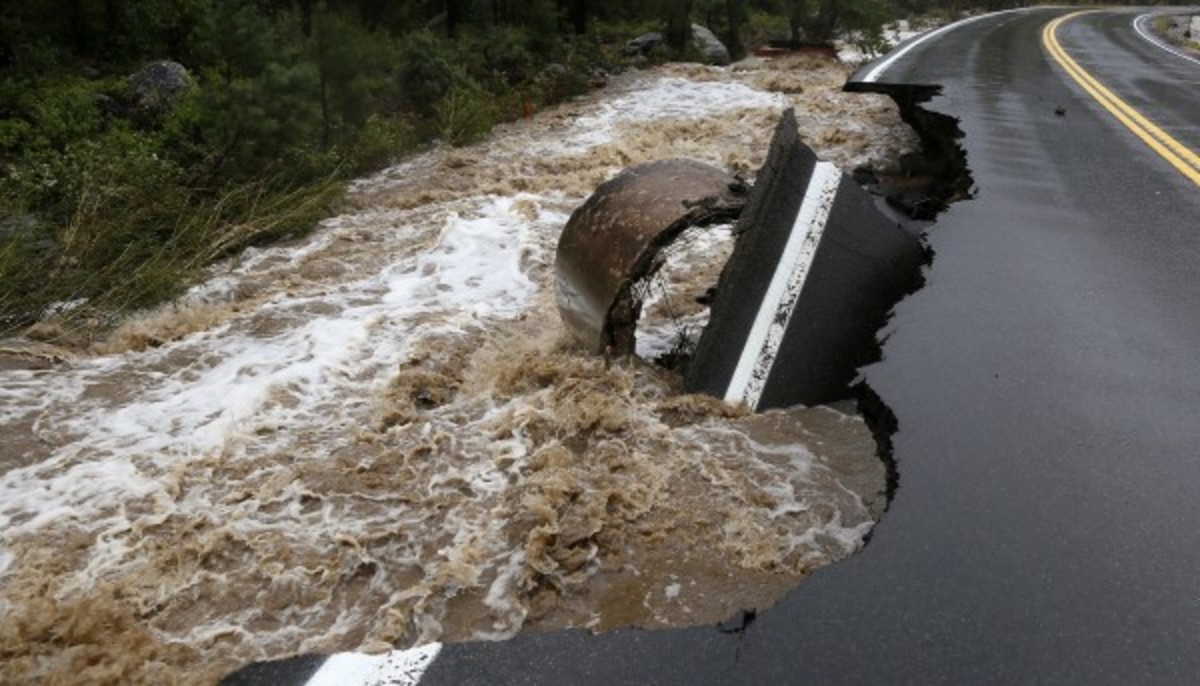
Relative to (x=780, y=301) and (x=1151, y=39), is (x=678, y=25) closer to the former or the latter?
(x=1151, y=39)

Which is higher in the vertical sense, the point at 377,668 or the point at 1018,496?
the point at 1018,496

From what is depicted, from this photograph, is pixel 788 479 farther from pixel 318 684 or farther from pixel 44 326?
pixel 44 326

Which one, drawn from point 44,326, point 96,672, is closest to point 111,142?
point 44,326

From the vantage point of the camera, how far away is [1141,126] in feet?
32.8

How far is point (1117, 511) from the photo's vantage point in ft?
11.6

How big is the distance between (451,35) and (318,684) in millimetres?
15789

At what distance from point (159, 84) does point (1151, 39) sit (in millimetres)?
24643

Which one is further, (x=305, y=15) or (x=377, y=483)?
(x=305, y=15)

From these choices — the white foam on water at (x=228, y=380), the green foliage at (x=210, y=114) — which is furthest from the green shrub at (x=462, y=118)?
the white foam on water at (x=228, y=380)

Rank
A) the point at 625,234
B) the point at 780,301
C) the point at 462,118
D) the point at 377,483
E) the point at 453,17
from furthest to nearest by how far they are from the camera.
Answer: the point at 453,17 < the point at 462,118 < the point at 625,234 < the point at 780,301 < the point at 377,483

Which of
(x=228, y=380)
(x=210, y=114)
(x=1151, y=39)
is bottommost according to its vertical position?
(x=228, y=380)

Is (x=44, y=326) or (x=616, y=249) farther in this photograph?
(x=44, y=326)

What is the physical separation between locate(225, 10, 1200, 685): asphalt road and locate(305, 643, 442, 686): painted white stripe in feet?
0.31

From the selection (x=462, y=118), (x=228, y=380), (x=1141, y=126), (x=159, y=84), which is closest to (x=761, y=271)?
(x=228, y=380)
